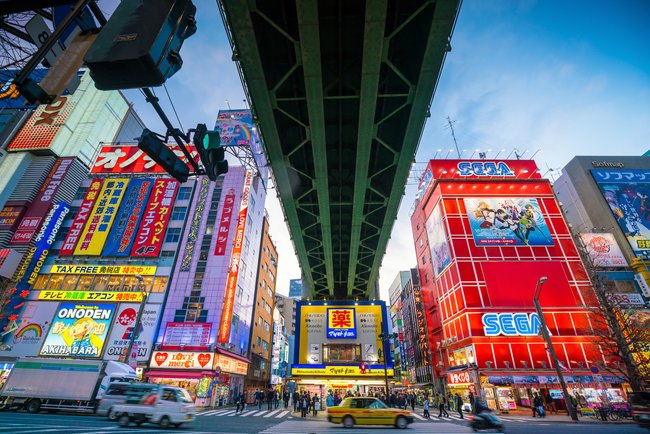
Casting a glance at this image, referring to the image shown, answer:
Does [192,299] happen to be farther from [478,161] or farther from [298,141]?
[478,161]

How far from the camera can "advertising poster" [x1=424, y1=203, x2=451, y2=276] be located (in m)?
37.5

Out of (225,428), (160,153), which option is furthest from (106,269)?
(160,153)

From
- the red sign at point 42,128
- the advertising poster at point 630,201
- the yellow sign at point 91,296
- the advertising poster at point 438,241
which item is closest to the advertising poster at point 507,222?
the advertising poster at point 438,241

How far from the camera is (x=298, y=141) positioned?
44.3ft

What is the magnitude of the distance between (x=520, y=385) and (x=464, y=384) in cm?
507

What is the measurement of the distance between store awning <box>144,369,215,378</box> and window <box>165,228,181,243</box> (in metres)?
15.2

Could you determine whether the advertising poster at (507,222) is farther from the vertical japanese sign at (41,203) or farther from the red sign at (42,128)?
the red sign at (42,128)

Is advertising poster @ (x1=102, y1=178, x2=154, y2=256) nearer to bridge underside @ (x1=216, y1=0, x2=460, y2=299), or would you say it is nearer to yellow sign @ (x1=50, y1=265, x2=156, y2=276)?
yellow sign @ (x1=50, y1=265, x2=156, y2=276)

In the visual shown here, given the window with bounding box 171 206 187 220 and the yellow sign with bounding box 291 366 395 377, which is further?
the window with bounding box 171 206 187 220

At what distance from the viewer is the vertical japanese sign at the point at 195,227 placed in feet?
118

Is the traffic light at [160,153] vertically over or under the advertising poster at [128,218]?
under

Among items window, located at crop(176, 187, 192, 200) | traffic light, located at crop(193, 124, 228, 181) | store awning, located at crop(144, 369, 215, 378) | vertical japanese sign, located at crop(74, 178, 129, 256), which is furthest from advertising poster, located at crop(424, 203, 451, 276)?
vertical japanese sign, located at crop(74, 178, 129, 256)

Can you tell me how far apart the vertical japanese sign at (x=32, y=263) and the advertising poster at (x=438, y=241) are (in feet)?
167

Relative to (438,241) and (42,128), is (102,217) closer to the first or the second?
(42,128)
